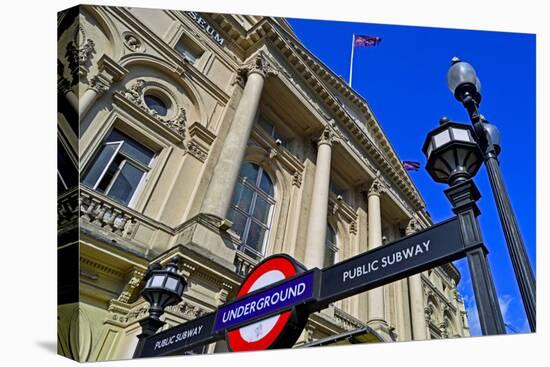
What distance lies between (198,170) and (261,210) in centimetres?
266

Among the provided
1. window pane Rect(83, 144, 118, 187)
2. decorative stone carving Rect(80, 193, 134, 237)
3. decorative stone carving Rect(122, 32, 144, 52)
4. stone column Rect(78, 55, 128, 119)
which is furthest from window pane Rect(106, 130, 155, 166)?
decorative stone carving Rect(122, 32, 144, 52)

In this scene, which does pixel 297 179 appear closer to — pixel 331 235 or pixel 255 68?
pixel 331 235

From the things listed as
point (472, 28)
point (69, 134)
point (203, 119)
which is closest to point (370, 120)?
point (203, 119)

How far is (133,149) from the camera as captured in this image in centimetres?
825

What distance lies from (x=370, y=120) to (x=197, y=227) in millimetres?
12597

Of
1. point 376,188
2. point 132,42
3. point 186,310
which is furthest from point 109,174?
point 376,188

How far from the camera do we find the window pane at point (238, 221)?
9.89 meters

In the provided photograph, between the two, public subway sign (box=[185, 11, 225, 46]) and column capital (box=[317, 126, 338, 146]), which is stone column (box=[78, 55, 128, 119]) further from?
column capital (box=[317, 126, 338, 146])

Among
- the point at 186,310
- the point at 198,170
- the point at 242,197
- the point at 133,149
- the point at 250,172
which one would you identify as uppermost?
the point at 250,172

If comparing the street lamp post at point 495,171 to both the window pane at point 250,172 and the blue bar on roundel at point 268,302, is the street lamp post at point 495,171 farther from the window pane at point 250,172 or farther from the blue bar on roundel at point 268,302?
the window pane at point 250,172

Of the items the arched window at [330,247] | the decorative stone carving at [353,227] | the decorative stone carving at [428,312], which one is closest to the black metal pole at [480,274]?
the arched window at [330,247]

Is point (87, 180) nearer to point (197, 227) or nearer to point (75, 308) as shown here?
point (197, 227)

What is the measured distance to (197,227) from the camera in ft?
24.0

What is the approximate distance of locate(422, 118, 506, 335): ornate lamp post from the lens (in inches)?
90.7
